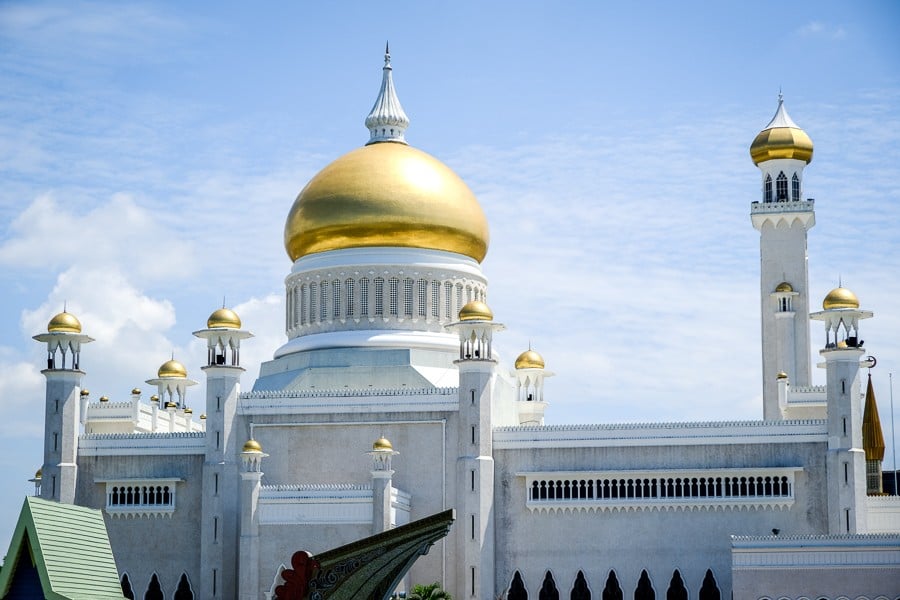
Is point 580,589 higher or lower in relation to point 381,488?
lower

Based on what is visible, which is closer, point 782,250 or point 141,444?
point 141,444

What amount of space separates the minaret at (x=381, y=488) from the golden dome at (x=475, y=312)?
5153 mm

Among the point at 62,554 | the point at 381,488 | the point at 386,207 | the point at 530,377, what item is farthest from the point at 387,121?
the point at 62,554

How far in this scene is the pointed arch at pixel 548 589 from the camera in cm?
5238

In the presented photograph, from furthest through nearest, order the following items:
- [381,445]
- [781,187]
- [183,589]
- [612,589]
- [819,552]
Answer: [781,187] < [183,589] < [612,589] < [381,445] < [819,552]

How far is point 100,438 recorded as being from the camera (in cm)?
5594

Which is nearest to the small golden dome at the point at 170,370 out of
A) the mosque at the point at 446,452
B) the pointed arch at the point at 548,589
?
the mosque at the point at 446,452

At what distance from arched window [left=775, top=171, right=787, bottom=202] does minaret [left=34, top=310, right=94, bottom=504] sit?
939 inches

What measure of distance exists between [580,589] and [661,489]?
3.89m

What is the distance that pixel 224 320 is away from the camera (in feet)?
181

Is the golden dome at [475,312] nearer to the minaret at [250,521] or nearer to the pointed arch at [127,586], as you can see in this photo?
the minaret at [250,521]

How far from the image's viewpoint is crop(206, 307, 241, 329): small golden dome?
55031mm

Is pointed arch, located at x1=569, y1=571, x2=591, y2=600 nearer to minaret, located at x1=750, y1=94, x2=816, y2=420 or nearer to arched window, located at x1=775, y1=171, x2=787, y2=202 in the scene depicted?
minaret, located at x1=750, y1=94, x2=816, y2=420

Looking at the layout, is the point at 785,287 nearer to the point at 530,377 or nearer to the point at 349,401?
the point at 530,377
